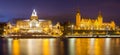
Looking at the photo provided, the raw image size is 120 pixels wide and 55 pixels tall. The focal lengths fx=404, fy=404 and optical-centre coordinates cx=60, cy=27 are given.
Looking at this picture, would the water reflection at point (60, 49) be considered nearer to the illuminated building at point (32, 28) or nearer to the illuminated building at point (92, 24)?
the illuminated building at point (32, 28)

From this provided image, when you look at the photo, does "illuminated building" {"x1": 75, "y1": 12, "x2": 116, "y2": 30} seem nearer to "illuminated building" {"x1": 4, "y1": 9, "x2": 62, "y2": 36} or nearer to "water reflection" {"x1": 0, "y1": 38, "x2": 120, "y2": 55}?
"illuminated building" {"x1": 4, "y1": 9, "x2": 62, "y2": 36}

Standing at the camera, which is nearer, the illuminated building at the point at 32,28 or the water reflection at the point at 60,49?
the water reflection at the point at 60,49

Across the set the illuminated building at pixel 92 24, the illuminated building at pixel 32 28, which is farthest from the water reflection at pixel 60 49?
the illuminated building at pixel 92 24

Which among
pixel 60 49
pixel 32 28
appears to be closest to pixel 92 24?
pixel 32 28

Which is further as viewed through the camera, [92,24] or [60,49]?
[92,24]

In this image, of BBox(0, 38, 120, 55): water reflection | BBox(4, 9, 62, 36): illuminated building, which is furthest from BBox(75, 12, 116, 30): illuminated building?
BBox(0, 38, 120, 55): water reflection

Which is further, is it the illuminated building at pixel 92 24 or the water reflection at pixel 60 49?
the illuminated building at pixel 92 24

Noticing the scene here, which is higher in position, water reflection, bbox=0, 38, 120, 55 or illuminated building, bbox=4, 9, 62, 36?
illuminated building, bbox=4, 9, 62, 36

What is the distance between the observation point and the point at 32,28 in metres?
82.7

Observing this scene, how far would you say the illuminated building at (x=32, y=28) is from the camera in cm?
7793

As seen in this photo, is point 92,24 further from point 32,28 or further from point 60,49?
point 60,49

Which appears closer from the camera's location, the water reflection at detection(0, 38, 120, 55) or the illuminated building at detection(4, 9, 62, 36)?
the water reflection at detection(0, 38, 120, 55)

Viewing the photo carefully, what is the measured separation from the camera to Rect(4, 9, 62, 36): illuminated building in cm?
7793

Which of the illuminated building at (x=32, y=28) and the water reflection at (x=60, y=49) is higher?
the illuminated building at (x=32, y=28)
